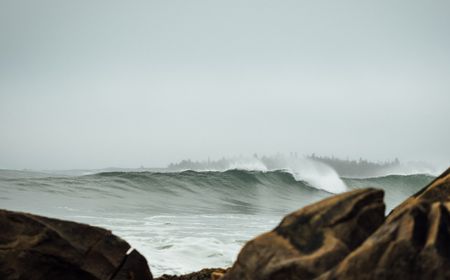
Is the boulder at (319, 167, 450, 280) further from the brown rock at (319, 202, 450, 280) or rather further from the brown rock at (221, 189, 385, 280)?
the brown rock at (221, 189, 385, 280)

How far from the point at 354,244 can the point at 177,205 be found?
16496 mm

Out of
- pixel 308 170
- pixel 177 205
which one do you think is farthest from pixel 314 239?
pixel 308 170

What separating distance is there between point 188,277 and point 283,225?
263cm

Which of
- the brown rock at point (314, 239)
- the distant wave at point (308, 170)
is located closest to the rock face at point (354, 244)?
the brown rock at point (314, 239)

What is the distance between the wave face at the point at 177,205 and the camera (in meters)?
8.73

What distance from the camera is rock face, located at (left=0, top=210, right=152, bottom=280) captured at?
4047mm

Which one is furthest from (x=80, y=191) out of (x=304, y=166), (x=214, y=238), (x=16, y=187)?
(x=304, y=166)

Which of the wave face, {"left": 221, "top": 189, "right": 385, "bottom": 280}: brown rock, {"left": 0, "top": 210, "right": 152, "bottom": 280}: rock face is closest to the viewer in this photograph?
{"left": 221, "top": 189, "right": 385, "bottom": 280}: brown rock

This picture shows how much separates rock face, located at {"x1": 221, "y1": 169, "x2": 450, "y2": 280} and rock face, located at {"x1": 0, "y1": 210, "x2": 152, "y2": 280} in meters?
1.42

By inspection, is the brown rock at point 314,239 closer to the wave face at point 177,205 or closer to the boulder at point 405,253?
the boulder at point 405,253

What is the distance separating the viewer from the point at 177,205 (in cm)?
1925

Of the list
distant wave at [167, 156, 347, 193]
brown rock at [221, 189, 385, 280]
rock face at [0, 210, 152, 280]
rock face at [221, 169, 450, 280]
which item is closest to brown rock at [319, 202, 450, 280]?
rock face at [221, 169, 450, 280]

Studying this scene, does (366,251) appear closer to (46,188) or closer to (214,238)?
(214,238)

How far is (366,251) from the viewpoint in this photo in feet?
9.11
